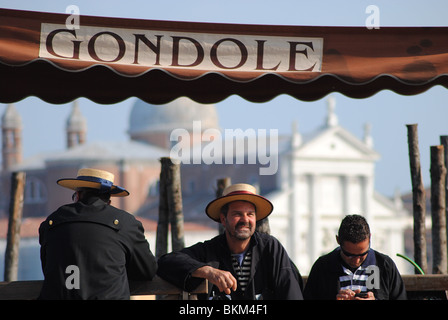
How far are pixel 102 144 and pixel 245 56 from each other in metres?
81.5

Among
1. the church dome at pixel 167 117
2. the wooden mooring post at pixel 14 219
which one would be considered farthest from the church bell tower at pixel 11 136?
the wooden mooring post at pixel 14 219

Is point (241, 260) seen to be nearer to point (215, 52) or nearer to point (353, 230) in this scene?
point (353, 230)

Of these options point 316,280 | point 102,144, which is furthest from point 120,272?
point 102,144

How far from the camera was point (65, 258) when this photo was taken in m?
4.00

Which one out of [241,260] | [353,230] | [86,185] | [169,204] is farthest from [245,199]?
[169,204]

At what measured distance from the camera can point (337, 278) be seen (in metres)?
4.32

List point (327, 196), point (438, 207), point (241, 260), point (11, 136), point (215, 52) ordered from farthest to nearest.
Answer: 1. point (11, 136)
2. point (327, 196)
3. point (438, 207)
4. point (215, 52)
5. point (241, 260)

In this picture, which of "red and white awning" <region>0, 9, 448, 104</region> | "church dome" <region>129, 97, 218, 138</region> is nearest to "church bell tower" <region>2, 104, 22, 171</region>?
"church dome" <region>129, 97, 218, 138</region>

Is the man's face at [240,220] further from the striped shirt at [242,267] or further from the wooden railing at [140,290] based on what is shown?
the wooden railing at [140,290]

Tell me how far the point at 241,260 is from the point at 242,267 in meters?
0.04

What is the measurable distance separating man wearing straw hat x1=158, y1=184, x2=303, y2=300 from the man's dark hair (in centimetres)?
35

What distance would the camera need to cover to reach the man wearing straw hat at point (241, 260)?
4250 mm

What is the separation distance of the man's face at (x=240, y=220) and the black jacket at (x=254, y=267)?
10cm
